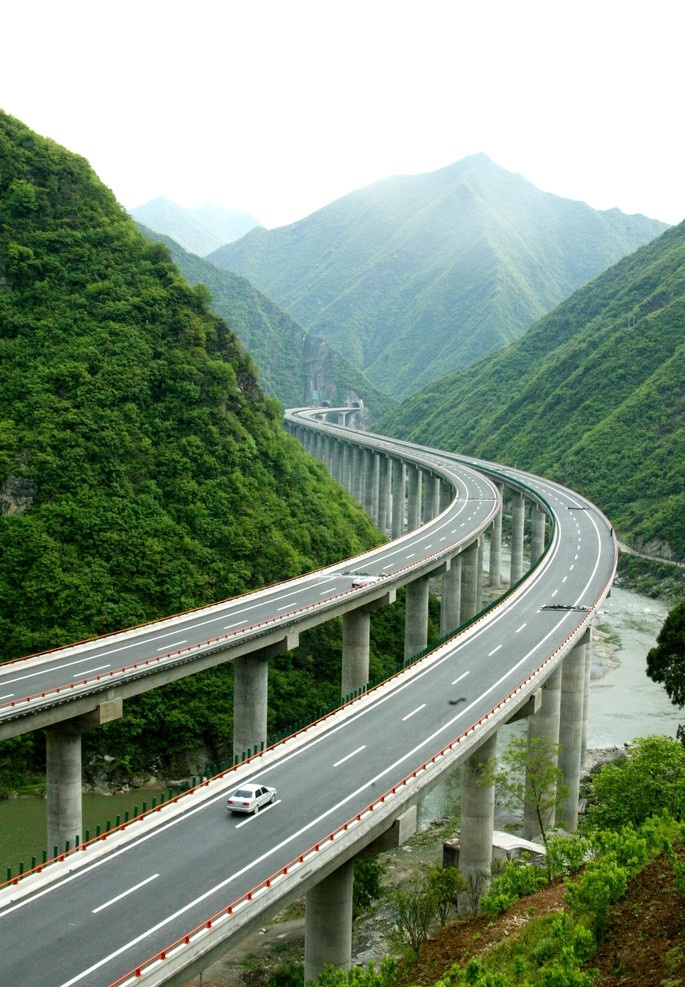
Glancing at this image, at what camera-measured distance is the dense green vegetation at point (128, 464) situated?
58.2 meters

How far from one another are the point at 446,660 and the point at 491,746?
29.7ft

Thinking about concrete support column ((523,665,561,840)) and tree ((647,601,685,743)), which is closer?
concrete support column ((523,665,561,840))

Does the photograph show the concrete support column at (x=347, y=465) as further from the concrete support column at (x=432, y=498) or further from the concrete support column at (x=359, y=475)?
the concrete support column at (x=432, y=498)

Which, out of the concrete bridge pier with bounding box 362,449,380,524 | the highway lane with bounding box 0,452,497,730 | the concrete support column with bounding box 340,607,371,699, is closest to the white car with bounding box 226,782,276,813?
the highway lane with bounding box 0,452,497,730

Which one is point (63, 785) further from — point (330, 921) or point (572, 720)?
point (572, 720)

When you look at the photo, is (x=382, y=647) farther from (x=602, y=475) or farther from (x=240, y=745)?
(x=602, y=475)

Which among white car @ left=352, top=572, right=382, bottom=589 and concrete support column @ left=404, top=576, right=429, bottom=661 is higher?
white car @ left=352, top=572, right=382, bottom=589

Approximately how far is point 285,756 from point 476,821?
9428 mm

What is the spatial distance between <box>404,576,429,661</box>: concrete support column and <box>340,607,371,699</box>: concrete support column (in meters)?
10.8

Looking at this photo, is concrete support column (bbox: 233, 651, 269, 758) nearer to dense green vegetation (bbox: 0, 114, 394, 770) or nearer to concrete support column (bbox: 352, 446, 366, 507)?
dense green vegetation (bbox: 0, 114, 394, 770)

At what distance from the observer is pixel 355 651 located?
59281 millimetres

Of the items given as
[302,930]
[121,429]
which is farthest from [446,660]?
[121,429]

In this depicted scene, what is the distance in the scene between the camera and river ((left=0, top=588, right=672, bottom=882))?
47.6m

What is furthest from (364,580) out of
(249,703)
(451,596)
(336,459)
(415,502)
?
(336,459)
